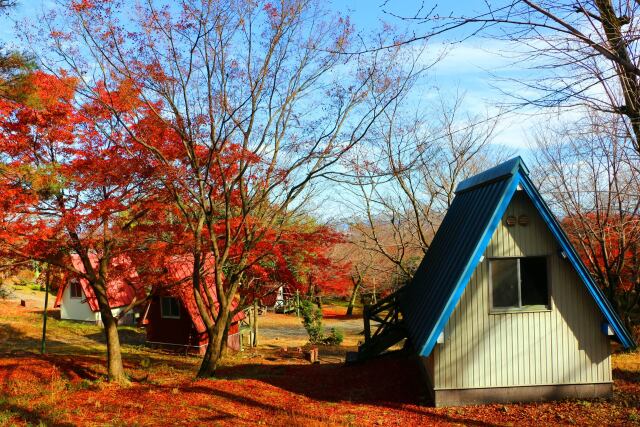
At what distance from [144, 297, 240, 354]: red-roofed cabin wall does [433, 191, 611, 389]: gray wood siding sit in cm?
1962

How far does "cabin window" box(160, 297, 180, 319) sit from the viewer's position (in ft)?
92.6

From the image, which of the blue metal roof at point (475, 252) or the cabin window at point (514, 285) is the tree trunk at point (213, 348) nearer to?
the blue metal roof at point (475, 252)

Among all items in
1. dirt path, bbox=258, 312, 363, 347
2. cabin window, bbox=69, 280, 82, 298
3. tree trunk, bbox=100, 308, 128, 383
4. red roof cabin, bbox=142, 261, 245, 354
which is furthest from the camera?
cabin window, bbox=69, 280, 82, 298

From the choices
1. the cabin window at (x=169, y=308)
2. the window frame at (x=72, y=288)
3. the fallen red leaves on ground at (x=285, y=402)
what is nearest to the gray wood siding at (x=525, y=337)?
the fallen red leaves on ground at (x=285, y=402)

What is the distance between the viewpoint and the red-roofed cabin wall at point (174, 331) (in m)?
27.5

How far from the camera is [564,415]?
966 cm

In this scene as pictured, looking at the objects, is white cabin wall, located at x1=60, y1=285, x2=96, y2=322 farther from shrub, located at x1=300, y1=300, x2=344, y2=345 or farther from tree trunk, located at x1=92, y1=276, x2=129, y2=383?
tree trunk, located at x1=92, y1=276, x2=129, y2=383

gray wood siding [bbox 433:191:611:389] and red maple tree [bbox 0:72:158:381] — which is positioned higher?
red maple tree [bbox 0:72:158:381]

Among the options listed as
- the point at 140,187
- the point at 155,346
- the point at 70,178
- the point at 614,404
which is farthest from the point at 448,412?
the point at 155,346

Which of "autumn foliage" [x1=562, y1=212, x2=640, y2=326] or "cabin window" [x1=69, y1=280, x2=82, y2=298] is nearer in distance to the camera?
"autumn foliage" [x1=562, y1=212, x2=640, y2=326]

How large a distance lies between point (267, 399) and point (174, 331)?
723 inches

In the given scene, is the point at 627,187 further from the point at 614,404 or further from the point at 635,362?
the point at 614,404

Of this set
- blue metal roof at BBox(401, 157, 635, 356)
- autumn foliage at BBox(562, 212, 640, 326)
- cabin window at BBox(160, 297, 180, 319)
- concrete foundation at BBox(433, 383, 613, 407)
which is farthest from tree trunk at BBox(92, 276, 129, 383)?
autumn foliage at BBox(562, 212, 640, 326)

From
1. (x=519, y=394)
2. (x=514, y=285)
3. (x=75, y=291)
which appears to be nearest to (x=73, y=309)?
(x=75, y=291)
